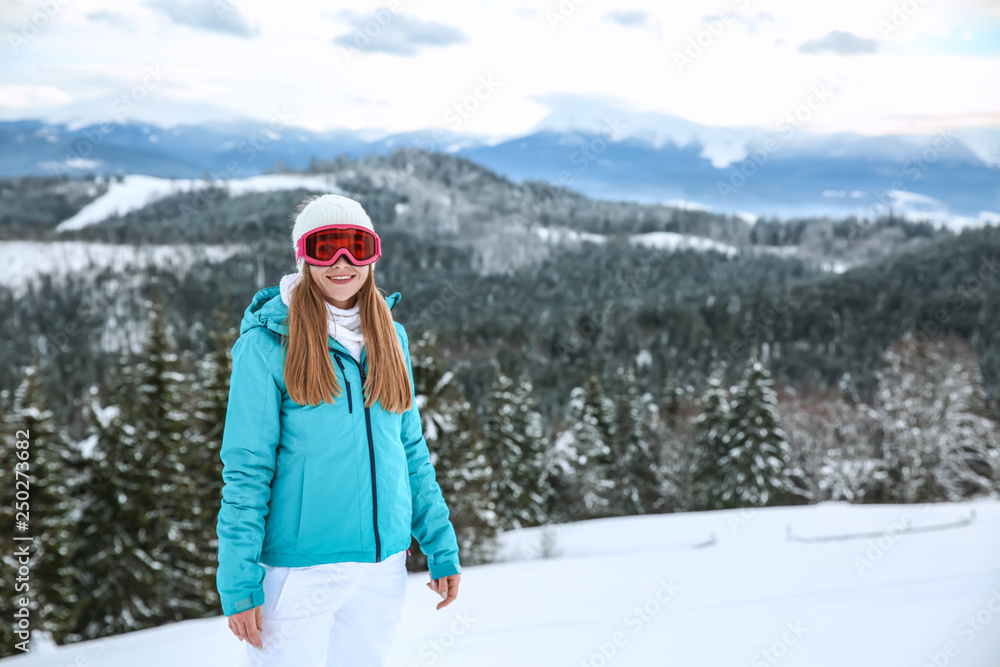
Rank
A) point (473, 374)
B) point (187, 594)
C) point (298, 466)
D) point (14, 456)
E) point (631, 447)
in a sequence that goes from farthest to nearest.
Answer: point (473, 374)
point (631, 447)
point (187, 594)
point (14, 456)
point (298, 466)

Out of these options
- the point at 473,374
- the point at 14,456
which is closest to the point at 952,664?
the point at 14,456

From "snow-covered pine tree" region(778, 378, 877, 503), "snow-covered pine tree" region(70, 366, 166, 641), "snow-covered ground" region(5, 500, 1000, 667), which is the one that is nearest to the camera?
"snow-covered ground" region(5, 500, 1000, 667)

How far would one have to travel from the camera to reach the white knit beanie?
2576mm

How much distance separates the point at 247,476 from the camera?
2.27 m

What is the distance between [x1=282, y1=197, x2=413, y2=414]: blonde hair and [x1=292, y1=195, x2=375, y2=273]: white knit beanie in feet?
0.49

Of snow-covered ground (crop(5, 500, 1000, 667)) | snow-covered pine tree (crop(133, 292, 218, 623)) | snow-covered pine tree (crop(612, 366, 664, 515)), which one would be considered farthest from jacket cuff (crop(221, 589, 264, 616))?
snow-covered pine tree (crop(612, 366, 664, 515))

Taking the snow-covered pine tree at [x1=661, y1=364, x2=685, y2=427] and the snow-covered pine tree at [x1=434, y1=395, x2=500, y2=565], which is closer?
the snow-covered pine tree at [x1=434, y1=395, x2=500, y2=565]

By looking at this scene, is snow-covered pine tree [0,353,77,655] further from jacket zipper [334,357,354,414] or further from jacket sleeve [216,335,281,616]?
jacket zipper [334,357,354,414]

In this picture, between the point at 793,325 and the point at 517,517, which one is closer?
the point at 517,517

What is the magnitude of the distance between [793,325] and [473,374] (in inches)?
2256

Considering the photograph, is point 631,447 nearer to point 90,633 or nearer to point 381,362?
point 90,633

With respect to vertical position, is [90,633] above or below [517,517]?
above

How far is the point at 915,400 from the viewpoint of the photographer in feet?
100

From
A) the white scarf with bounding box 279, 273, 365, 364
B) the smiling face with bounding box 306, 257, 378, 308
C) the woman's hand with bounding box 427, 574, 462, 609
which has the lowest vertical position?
the woman's hand with bounding box 427, 574, 462, 609
